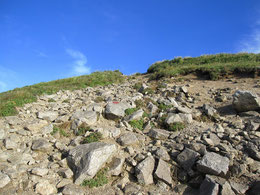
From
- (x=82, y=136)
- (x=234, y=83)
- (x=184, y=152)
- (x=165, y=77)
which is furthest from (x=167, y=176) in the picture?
(x=165, y=77)

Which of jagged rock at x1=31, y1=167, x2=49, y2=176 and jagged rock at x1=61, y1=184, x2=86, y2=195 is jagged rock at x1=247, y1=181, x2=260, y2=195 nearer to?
jagged rock at x1=61, y1=184, x2=86, y2=195

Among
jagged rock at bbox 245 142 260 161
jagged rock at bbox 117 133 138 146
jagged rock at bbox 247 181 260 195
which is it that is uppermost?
jagged rock at bbox 117 133 138 146

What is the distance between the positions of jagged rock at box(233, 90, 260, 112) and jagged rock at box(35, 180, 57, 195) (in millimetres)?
A: 8349

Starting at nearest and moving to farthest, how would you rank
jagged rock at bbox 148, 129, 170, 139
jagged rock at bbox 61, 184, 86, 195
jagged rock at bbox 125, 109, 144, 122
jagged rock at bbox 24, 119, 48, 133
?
jagged rock at bbox 61, 184, 86, 195 → jagged rock at bbox 148, 129, 170, 139 → jagged rock at bbox 24, 119, 48, 133 → jagged rock at bbox 125, 109, 144, 122

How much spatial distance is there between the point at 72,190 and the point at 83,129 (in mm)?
3076

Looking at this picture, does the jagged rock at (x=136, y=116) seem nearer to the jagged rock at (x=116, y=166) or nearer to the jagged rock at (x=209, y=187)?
the jagged rock at (x=116, y=166)

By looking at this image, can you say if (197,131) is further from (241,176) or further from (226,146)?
(241,176)

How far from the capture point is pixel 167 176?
5242mm

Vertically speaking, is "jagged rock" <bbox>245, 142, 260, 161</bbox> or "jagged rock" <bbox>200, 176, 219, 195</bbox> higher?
"jagged rock" <bbox>245, 142, 260, 161</bbox>

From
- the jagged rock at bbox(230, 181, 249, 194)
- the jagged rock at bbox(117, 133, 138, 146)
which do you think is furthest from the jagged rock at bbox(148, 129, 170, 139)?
the jagged rock at bbox(230, 181, 249, 194)

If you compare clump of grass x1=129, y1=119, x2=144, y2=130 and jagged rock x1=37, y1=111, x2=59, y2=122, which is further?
jagged rock x1=37, y1=111, x2=59, y2=122

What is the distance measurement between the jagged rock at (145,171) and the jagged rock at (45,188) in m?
2.45

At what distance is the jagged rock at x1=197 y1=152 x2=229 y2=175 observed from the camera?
483 cm

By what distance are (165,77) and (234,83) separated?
17.8 feet
